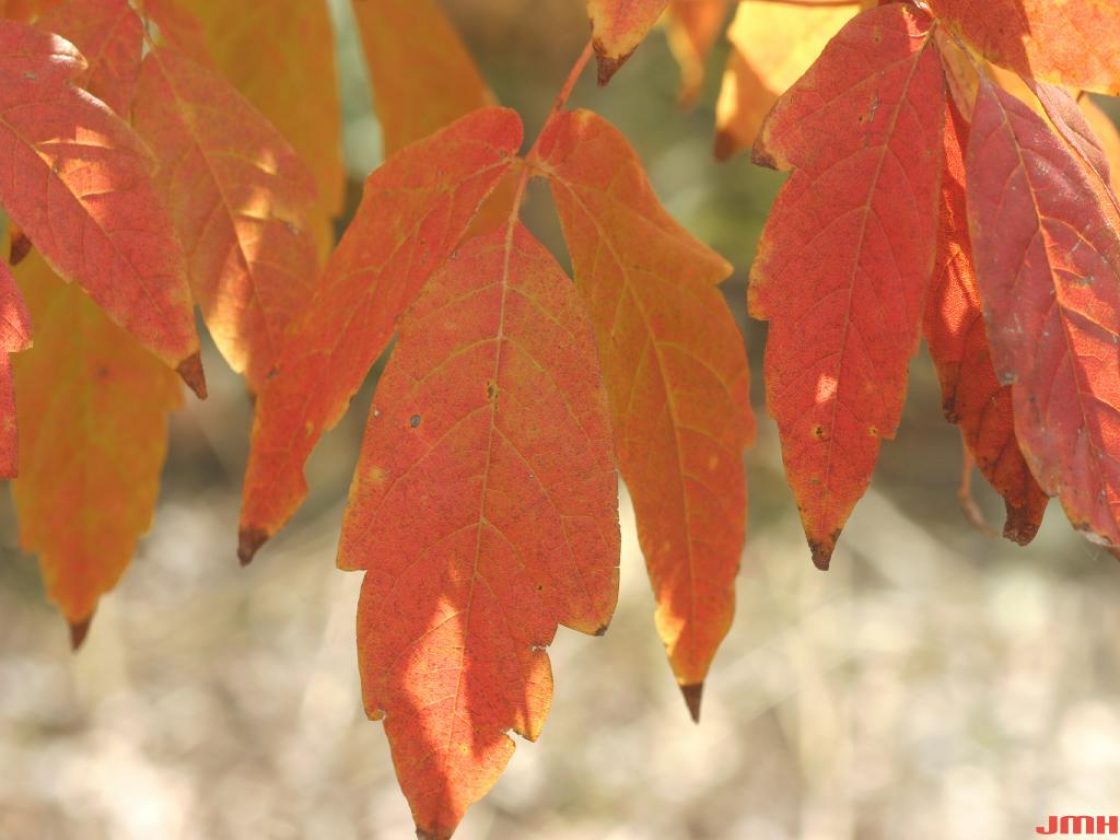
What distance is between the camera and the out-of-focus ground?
1795 mm

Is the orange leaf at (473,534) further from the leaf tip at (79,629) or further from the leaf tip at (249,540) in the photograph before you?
the leaf tip at (79,629)

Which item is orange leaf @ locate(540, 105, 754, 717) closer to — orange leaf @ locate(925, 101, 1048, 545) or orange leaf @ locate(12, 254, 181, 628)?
orange leaf @ locate(925, 101, 1048, 545)

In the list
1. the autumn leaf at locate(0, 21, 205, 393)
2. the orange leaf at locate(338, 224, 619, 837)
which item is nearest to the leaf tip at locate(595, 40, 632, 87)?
the orange leaf at locate(338, 224, 619, 837)

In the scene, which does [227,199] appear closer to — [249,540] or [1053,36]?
[249,540]

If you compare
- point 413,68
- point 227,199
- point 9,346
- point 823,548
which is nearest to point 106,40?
point 227,199

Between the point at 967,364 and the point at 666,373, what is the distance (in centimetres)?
15

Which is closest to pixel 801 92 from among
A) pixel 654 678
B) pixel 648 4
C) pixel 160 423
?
pixel 648 4

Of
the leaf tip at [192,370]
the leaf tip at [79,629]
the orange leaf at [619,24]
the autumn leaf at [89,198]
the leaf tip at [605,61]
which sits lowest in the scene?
the leaf tip at [79,629]

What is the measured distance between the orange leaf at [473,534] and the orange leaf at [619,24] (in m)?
0.11

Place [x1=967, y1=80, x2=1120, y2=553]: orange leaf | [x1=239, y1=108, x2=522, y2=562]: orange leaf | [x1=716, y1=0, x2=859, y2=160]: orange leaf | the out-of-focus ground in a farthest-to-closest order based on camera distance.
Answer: the out-of-focus ground → [x1=716, y1=0, x2=859, y2=160]: orange leaf → [x1=239, y1=108, x2=522, y2=562]: orange leaf → [x1=967, y1=80, x2=1120, y2=553]: orange leaf

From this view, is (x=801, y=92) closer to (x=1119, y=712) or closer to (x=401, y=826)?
(x=401, y=826)

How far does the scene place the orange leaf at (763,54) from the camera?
728mm

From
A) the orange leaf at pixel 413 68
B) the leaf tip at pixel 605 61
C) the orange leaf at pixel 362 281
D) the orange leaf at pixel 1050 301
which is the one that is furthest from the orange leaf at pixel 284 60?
the orange leaf at pixel 1050 301

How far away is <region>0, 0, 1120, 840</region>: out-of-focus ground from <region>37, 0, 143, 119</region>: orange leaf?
1.39 m
